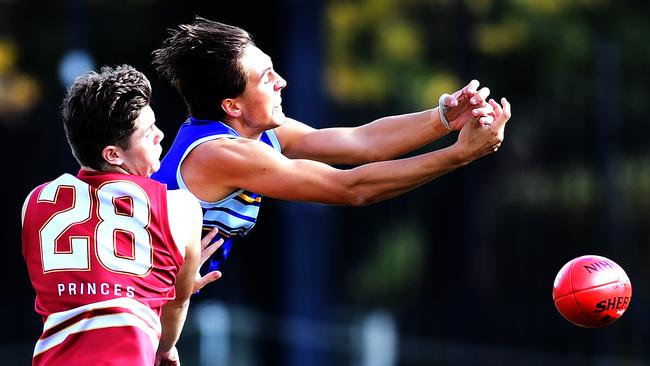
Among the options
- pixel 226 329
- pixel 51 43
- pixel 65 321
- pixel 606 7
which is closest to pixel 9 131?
pixel 51 43

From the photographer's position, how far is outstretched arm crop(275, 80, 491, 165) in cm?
619

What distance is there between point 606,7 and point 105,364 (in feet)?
29.3

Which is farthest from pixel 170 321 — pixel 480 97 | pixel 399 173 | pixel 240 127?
pixel 480 97

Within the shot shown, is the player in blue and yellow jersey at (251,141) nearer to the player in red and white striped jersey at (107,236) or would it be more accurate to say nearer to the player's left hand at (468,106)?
the player's left hand at (468,106)

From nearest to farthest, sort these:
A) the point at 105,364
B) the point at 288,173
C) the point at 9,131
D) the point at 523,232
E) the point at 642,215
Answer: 1. the point at 105,364
2. the point at 288,173
3. the point at 642,215
4. the point at 523,232
5. the point at 9,131

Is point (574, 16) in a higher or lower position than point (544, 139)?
higher

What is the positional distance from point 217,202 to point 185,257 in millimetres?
710

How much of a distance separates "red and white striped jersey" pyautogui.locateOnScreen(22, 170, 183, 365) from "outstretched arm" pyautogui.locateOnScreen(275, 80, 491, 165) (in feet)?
5.26

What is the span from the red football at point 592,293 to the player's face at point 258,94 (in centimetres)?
162

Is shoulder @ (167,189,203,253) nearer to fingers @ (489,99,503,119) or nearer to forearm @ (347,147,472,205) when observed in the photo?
forearm @ (347,147,472,205)

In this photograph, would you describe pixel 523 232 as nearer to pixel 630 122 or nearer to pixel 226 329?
pixel 630 122

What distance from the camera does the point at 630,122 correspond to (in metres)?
11.8

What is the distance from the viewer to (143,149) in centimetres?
516

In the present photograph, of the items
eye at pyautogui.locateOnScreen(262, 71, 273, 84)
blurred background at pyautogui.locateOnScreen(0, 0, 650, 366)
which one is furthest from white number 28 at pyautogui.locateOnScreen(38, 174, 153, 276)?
blurred background at pyautogui.locateOnScreen(0, 0, 650, 366)
